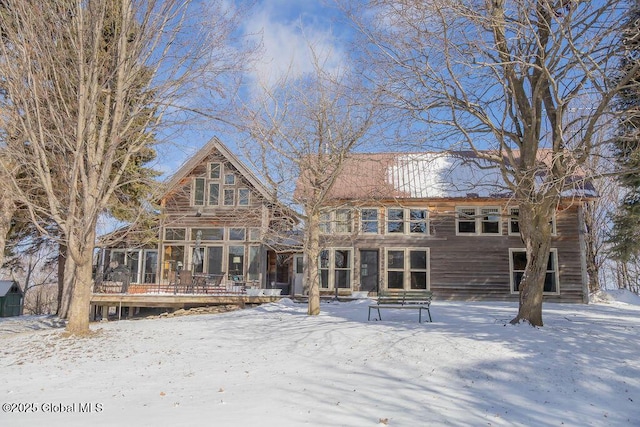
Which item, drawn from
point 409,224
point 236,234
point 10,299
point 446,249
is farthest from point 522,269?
point 10,299

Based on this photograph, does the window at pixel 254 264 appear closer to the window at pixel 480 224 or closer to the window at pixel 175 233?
the window at pixel 175 233

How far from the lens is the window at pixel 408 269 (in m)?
21.5


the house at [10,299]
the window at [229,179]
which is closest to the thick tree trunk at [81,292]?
the window at [229,179]

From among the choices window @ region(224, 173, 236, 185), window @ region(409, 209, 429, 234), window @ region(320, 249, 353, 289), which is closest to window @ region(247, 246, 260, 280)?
window @ region(320, 249, 353, 289)

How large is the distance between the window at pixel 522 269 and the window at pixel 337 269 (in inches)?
268

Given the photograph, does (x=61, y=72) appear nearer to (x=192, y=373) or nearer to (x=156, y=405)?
(x=192, y=373)

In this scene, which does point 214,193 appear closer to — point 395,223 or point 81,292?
point 395,223

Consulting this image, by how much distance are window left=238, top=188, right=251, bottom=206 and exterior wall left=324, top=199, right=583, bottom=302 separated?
4.76m

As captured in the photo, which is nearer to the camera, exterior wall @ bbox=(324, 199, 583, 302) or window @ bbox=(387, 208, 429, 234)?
exterior wall @ bbox=(324, 199, 583, 302)

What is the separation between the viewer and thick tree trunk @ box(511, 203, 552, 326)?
1062cm

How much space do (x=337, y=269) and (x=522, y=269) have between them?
307 inches

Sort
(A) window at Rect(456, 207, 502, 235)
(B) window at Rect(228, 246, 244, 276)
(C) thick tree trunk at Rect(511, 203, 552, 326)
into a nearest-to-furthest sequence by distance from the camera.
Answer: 1. (C) thick tree trunk at Rect(511, 203, 552, 326)
2. (A) window at Rect(456, 207, 502, 235)
3. (B) window at Rect(228, 246, 244, 276)

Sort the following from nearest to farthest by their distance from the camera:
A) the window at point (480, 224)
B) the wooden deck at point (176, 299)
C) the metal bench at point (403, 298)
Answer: the metal bench at point (403, 298) < the wooden deck at point (176, 299) < the window at point (480, 224)

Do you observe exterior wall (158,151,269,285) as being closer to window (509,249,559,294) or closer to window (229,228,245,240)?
window (229,228,245,240)
